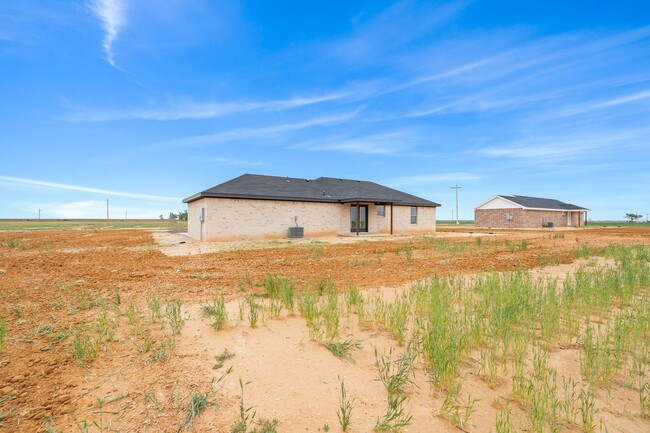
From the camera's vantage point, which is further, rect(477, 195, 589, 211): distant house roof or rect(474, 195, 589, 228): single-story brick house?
rect(477, 195, 589, 211): distant house roof

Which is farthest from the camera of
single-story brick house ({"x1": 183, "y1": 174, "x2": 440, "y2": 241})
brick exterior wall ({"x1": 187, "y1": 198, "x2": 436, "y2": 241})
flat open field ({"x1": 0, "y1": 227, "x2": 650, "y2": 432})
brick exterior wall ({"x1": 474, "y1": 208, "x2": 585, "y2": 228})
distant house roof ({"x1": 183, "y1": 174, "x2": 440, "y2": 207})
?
brick exterior wall ({"x1": 474, "y1": 208, "x2": 585, "y2": 228})

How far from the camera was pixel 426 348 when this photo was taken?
12.3ft

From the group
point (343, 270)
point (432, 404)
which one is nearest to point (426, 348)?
point (432, 404)

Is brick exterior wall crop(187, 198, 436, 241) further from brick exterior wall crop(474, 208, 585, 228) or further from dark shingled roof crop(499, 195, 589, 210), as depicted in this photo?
dark shingled roof crop(499, 195, 589, 210)

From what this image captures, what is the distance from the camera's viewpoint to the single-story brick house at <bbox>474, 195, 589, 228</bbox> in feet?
136

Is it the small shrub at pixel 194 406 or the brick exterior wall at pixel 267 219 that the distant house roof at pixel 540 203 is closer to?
the brick exterior wall at pixel 267 219

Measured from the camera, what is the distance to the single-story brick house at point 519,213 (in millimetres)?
41344

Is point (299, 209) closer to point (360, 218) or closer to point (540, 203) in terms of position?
point (360, 218)

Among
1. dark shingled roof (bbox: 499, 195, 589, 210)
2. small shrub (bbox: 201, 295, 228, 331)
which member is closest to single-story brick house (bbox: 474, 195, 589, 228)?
dark shingled roof (bbox: 499, 195, 589, 210)

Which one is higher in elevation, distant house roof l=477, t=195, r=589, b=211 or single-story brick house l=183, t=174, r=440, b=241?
distant house roof l=477, t=195, r=589, b=211

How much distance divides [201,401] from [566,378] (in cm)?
387

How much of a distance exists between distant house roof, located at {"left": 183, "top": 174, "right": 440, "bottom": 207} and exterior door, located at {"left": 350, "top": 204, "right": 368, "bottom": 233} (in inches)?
47.0

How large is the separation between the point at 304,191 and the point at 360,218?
5.29 metres

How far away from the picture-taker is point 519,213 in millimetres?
41094
